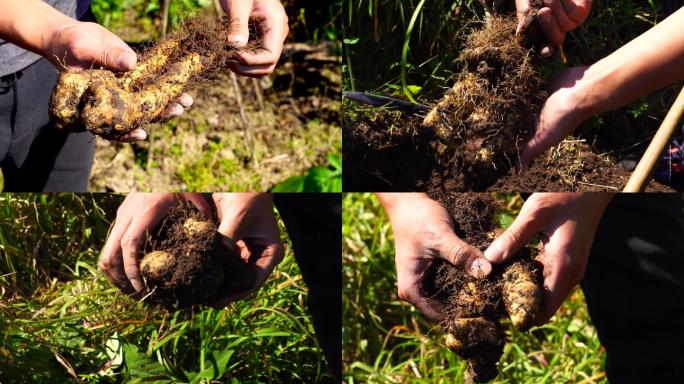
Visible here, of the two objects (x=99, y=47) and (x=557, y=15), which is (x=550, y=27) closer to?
(x=557, y=15)

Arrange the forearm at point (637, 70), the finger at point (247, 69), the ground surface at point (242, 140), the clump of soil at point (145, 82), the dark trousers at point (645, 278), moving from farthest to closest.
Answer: the ground surface at point (242, 140), the finger at point (247, 69), the dark trousers at point (645, 278), the forearm at point (637, 70), the clump of soil at point (145, 82)

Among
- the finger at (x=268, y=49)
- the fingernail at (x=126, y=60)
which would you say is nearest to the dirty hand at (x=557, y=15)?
the finger at (x=268, y=49)

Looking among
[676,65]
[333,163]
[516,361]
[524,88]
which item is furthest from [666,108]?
[333,163]

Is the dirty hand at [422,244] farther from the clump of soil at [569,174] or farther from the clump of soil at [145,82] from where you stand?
the clump of soil at [145,82]

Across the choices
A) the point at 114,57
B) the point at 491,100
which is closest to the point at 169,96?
the point at 114,57

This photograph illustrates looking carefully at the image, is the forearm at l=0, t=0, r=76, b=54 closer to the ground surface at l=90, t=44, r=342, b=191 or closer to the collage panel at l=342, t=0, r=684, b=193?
the collage panel at l=342, t=0, r=684, b=193

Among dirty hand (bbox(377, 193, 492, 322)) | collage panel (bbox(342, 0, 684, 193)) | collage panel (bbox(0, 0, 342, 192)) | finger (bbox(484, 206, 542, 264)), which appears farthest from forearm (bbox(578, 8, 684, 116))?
collage panel (bbox(0, 0, 342, 192))
